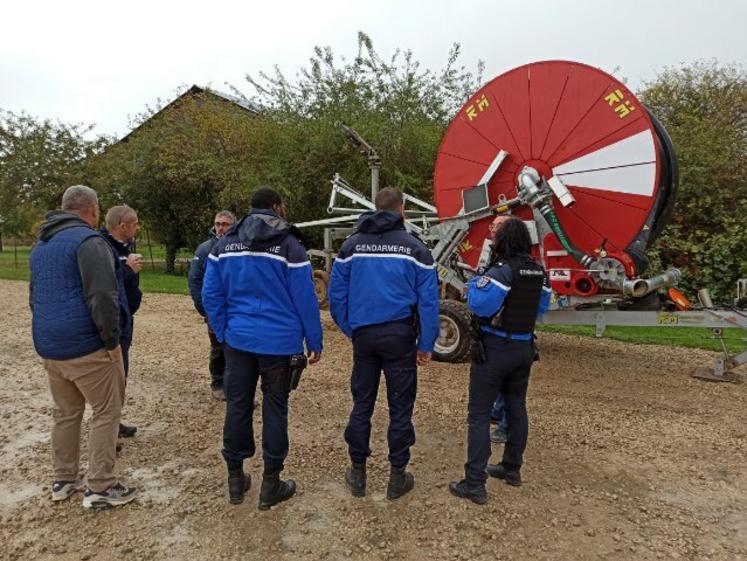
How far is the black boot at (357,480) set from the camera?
3.62m

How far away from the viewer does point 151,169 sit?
818 inches

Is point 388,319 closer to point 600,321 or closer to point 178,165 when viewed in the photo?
point 600,321

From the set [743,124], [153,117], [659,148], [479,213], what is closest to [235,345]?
[479,213]

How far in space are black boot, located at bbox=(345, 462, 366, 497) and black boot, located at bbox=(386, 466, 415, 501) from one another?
0.17 m

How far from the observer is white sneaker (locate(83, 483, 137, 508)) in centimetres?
344

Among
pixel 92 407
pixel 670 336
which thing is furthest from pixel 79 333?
pixel 670 336

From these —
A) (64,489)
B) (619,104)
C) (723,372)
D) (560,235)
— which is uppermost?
(619,104)

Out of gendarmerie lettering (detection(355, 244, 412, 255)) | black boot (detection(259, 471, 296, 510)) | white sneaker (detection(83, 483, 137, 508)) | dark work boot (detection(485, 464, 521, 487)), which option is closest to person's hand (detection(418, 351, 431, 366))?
gendarmerie lettering (detection(355, 244, 412, 255))

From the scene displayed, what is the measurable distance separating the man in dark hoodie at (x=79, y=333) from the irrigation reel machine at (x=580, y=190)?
4.09m

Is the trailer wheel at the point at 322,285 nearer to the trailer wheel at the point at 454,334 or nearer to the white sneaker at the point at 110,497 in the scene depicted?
the trailer wheel at the point at 454,334

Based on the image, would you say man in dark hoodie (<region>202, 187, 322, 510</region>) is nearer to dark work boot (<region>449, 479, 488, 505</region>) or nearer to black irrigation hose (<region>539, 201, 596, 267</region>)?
dark work boot (<region>449, 479, 488, 505</region>)

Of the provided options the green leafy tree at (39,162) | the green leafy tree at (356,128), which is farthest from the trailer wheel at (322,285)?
the green leafy tree at (39,162)

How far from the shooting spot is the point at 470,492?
3541 mm

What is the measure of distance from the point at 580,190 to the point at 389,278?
3.28 m
